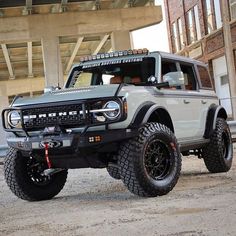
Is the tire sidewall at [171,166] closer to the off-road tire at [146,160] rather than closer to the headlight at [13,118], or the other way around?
the off-road tire at [146,160]

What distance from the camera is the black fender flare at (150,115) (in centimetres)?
680

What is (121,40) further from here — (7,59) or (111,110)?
(111,110)

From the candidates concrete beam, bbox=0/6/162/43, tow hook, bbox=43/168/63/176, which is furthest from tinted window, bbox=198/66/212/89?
concrete beam, bbox=0/6/162/43

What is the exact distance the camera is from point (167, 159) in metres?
7.18

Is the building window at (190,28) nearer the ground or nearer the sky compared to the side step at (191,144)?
nearer the sky

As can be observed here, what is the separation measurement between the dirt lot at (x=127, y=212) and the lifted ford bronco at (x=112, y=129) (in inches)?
12.8

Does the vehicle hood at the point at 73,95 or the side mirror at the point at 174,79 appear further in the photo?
the side mirror at the point at 174,79

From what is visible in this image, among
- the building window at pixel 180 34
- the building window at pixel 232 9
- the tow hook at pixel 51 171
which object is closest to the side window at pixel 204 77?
the tow hook at pixel 51 171

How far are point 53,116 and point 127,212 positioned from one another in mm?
1606

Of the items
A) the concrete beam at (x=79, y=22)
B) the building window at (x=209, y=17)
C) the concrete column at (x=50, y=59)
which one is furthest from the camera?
the building window at (x=209, y=17)

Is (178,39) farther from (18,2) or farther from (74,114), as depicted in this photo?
(74,114)

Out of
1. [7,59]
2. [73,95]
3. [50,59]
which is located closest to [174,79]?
[73,95]

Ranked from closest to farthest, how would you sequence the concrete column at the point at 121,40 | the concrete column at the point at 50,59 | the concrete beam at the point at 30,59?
the concrete column at the point at 50,59, the concrete column at the point at 121,40, the concrete beam at the point at 30,59

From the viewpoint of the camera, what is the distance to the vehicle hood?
22.0 ft
